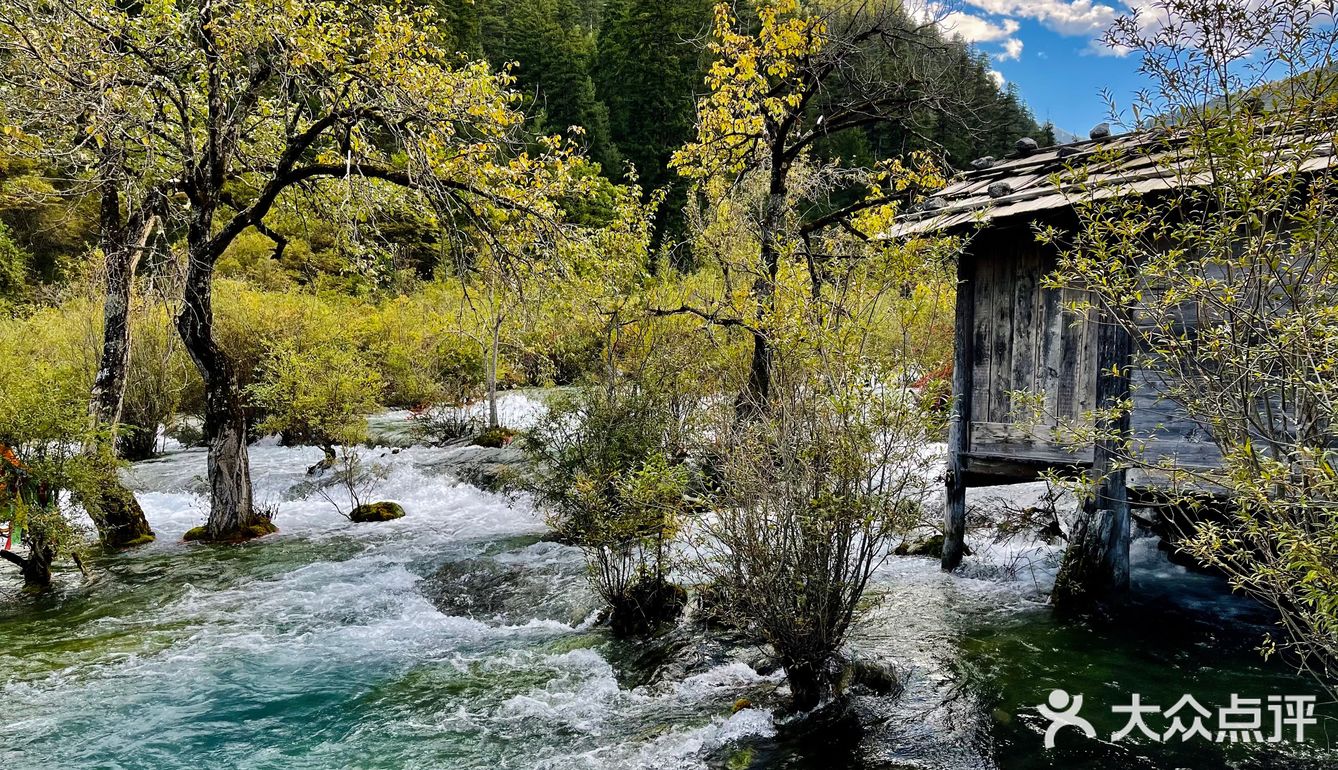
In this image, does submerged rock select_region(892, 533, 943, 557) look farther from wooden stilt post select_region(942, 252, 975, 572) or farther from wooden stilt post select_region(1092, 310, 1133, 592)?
wooden stilt post select_region(1092, 310, 1133, 592)

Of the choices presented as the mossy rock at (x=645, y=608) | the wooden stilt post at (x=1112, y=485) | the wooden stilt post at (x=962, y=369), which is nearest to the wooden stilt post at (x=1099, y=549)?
the wooden stilt post at (x=1112, y=485)

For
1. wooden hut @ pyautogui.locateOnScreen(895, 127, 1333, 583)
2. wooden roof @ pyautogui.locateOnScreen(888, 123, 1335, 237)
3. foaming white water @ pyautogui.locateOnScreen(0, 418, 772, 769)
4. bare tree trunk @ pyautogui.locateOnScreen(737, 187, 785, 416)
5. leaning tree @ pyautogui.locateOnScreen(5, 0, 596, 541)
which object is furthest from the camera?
bare tree trunk @ pyautogui.locateOnScreen(737, 187, 785, 416)

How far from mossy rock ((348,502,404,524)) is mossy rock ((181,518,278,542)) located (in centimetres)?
136

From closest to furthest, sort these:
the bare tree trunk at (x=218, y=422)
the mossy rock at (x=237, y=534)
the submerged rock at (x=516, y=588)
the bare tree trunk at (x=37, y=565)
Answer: the submerged rock at (x=516, y=588)
the bare tree trunk at (x=37, y=565)
the bare tree trunk at (x=218, y=422)
the mossy rock at (x=237, y=534)

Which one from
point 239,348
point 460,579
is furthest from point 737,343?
point 239,348

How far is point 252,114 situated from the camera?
37.3ft

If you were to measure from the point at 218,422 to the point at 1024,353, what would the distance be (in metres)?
10.1

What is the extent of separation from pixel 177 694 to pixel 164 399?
13.3m

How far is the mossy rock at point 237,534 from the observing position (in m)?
10.8

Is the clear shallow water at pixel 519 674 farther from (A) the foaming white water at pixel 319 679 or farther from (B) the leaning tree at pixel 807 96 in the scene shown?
(B) the leaning tree at pixel 807 96

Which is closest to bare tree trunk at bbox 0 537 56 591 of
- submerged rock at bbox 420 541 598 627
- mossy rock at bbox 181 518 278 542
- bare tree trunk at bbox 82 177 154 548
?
bare tree trunk at bbox 82 177 154 548

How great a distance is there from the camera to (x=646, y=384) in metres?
8.68

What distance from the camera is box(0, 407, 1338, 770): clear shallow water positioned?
16.6 feet

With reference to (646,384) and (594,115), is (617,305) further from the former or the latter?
(594,115)
